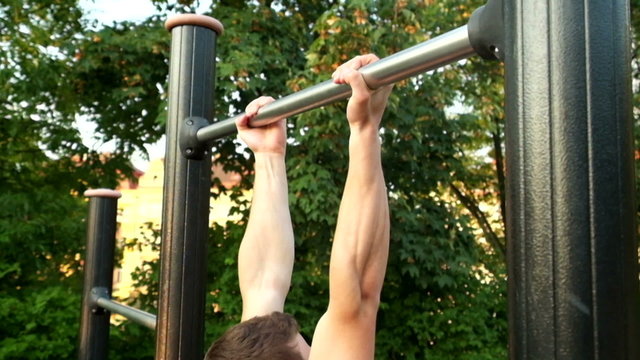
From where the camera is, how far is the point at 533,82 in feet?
2.16

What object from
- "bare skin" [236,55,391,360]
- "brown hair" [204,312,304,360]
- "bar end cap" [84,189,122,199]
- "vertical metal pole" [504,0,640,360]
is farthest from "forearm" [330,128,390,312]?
"bar end cap" [84,189,122,199]

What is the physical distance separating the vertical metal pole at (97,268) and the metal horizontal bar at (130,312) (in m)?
0.07

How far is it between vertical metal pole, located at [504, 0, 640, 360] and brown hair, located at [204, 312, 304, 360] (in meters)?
0.59

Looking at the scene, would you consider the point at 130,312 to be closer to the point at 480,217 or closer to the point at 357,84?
the point at 357,84

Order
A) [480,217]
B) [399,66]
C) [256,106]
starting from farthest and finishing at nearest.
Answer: [480,217] < [256,106] < [399,66]

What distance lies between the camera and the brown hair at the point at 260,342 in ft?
3.85

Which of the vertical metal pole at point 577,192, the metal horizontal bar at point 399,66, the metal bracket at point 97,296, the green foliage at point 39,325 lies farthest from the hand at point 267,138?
the green foliage at point 39,325

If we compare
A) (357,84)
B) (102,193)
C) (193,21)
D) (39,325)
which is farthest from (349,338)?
(39,325)

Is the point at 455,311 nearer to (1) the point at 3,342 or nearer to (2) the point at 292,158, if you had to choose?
(2) the point at 292,158

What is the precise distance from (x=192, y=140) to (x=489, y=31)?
1.02 meters

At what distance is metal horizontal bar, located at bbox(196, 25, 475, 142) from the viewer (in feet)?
2.74

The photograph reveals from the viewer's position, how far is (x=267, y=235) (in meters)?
1.73

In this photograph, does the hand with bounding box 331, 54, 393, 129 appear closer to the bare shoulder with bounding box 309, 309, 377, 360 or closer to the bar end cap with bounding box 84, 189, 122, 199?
the bare shoulder with bounding box 309, 309, 377, 360

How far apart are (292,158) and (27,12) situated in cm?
292
